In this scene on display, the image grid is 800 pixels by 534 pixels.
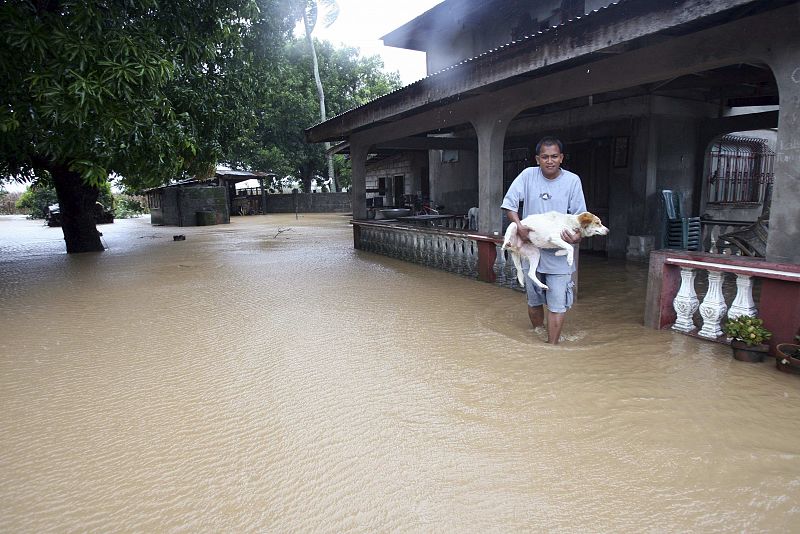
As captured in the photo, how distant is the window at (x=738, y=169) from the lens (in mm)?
10125

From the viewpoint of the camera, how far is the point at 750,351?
3975 mm

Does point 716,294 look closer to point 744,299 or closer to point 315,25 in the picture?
point 744,299

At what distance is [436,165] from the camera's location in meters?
15.1

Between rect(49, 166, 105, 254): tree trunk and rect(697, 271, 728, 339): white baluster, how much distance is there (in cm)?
1425

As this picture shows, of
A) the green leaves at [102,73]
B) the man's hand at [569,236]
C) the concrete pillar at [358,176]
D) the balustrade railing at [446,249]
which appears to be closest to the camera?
the man's hand at [569,236]

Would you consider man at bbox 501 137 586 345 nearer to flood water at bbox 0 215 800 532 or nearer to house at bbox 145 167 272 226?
flood water at bbox 0 215 800 532

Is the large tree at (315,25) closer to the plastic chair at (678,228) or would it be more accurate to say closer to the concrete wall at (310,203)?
the concrete wall at (310,203)

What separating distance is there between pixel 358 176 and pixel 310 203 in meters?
21.5

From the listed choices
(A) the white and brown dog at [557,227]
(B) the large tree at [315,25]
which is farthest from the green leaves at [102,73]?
(B) the large tree at [315,25]

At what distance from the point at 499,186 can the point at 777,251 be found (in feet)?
13.4

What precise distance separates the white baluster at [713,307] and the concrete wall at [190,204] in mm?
23584

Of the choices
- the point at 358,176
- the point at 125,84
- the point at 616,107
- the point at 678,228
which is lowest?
the point at 678,228

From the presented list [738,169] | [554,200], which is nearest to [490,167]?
[554,200]

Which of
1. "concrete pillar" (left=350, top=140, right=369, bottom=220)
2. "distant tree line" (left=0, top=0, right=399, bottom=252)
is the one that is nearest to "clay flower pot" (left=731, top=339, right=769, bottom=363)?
"distant tree line" (left=0, top=0, right=399, bottom=252)
